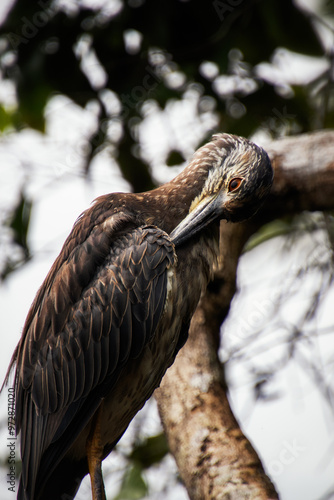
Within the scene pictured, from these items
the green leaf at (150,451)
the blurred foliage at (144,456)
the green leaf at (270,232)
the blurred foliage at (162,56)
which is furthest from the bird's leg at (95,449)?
the blurred foliage at (162,56)

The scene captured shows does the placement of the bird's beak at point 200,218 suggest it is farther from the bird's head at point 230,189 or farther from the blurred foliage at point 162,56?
the blurred foliage at point 162,56

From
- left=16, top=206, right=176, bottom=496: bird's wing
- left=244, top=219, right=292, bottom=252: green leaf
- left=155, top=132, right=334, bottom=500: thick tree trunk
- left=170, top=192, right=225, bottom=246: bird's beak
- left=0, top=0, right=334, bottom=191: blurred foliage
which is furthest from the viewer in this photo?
left=244, top=219, right=292, bottom=252: green leaf

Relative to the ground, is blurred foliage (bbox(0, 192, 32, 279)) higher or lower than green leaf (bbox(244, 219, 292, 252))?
higher

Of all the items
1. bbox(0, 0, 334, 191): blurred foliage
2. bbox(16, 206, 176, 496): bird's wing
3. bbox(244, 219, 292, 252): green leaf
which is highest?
bbox(0, 0, 334, 191): blurred foliage

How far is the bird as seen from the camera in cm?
313

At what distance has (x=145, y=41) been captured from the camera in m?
4.66

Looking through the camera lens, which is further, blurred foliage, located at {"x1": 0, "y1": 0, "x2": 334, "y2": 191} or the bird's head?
blurred foliage, located at {"x1": 0, "y1": 0, "x2": 334, "y2": 191}

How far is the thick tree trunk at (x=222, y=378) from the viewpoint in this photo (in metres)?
2.93

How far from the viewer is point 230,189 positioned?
339 centimetres

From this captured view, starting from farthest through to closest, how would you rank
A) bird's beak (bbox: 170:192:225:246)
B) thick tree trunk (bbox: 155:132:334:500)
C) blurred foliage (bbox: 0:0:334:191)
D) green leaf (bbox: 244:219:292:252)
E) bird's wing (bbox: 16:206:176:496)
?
green leaf (bbox: 244:219:292:252) → blurred foliage (bbox: 0:0:334:191) → bird's beak (bbox: 170:192:225:246) → bird's wing (bbox: 16:206:176:496) → thick tree trunk (bbox: 155:132:334:500)

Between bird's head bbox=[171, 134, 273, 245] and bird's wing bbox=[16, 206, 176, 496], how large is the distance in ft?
0.77

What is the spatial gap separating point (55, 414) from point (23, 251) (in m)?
1.63

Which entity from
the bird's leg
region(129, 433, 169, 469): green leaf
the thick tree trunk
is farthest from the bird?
region(129, 433, 169, 469): green leaf

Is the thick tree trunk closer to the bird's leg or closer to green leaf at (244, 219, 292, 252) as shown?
the bird's leg
